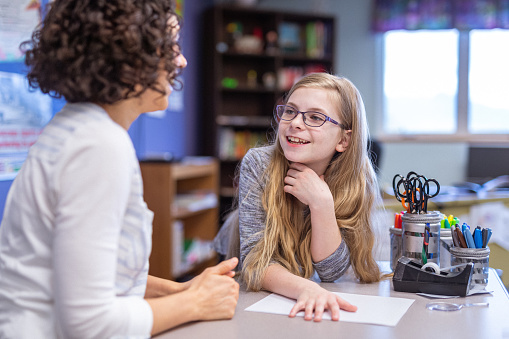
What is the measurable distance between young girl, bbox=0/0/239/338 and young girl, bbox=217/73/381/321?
→ 0.46 meters

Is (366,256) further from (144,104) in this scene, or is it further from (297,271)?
(144,104)

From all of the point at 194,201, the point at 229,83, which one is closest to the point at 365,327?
the point at 194,201

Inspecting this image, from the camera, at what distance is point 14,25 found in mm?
2066

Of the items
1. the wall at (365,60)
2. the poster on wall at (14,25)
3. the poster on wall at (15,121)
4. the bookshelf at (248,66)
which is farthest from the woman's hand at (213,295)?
the wall at (365,60)

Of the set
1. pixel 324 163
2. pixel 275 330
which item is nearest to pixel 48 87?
pixel 275 330

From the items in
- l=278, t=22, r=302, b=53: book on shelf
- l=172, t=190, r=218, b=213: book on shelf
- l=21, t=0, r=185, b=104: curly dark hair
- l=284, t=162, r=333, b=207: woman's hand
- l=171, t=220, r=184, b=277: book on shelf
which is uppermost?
l=278, t=22, r=302, b=53: book on shelf

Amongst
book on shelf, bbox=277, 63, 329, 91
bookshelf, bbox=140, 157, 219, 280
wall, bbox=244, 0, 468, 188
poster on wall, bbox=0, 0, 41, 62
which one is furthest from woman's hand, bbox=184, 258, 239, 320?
wall, bbox=244, 0, 468, 188

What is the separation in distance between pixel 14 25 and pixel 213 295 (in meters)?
1.65

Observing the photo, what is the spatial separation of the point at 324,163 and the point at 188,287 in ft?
2.08

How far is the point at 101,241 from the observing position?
0.70m

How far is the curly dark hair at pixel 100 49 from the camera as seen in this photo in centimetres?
77

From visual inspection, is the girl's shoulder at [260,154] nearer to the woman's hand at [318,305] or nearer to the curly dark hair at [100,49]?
the woman's hand at [318,305]

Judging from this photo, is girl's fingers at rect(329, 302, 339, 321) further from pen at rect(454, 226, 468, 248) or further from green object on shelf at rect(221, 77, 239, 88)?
green object on shelf at rect(221, 77, 239, 88)

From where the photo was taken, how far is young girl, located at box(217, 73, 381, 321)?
1.28 meters
